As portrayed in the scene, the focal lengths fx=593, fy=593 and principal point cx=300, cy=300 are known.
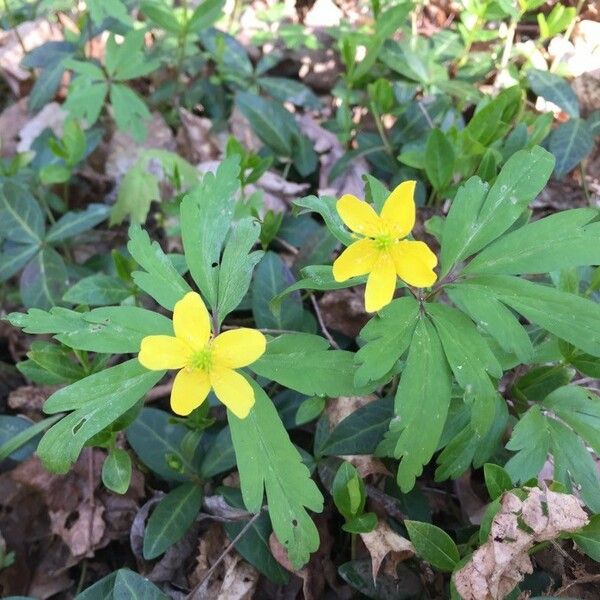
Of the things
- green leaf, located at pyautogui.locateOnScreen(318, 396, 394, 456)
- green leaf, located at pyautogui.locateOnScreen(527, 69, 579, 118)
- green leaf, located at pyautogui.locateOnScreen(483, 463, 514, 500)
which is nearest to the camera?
green leaf, located at pyautogui.locateOnScreen(483, 463, 514, 500)

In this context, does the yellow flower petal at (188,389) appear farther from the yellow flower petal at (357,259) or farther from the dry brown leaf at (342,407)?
the dry brown leaf at (342,407)

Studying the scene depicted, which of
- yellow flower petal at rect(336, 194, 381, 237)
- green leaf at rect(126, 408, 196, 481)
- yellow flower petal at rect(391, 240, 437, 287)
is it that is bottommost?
green leaf at rect(126, 408, 196, 481)

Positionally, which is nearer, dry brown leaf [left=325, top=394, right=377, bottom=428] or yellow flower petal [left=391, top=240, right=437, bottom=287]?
yellow flower petal [left=391, top=240, right=437, bottom=287]

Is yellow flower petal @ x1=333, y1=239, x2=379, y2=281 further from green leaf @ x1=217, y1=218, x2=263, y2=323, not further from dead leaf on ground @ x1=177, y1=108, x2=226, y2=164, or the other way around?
dead leaf on ground @ x1=177, y1=108, x2=226, y2=164

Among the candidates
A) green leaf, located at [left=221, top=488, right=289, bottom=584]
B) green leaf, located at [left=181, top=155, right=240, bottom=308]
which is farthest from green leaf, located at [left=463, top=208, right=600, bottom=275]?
green leaf, located at [left=221, top=488, right=289, bottom=584]

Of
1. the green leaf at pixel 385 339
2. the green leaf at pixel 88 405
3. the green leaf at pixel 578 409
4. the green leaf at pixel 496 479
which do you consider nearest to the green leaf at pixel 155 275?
the green leaf at pixel 88 405

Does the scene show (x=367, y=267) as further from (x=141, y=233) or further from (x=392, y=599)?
(x=392, y=599)
